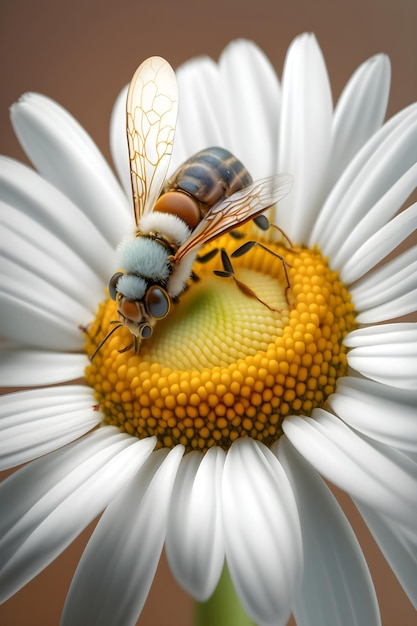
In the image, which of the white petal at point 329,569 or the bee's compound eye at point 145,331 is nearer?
the white petal at point 329,569

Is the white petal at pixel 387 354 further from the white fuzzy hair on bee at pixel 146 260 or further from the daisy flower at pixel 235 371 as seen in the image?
the white fuzzy hair on bee at pixel 146 260

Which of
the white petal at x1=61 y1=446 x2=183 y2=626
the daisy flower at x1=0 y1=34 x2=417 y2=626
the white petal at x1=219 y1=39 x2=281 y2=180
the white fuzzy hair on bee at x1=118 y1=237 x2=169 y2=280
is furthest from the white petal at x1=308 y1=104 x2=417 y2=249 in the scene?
the white petal at x1=61 y1=446 x2=183 y2=626

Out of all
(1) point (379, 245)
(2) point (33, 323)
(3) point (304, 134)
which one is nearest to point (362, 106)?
(3) point (304, 134)

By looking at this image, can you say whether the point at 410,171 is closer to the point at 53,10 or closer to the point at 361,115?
the point at 361,115

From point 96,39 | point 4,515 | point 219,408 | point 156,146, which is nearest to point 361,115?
point 156,146

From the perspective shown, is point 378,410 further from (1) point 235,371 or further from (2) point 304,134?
(2) point 304,134

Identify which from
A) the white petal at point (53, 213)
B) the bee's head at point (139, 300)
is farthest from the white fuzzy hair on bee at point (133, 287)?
the white petal at point (53, 213)
